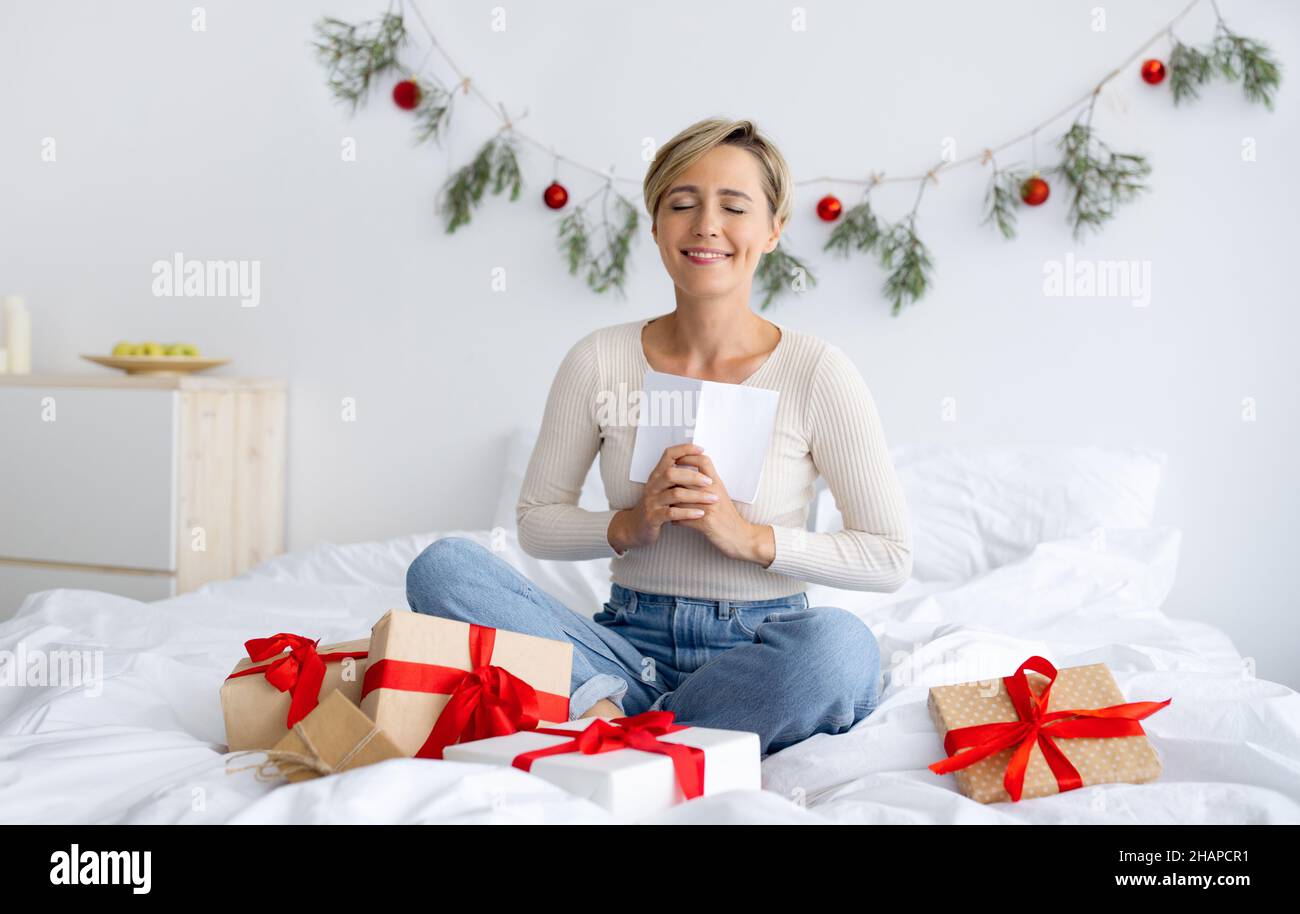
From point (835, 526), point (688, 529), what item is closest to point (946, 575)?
point (835, 526)

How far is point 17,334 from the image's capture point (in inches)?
116

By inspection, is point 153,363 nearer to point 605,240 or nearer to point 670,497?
point 605,240

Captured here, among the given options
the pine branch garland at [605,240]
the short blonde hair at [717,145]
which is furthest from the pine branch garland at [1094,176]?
the short blonde hair at [717,145]

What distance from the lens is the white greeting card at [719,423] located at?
4.44 ft

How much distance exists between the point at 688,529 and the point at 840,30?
1575 millimetres

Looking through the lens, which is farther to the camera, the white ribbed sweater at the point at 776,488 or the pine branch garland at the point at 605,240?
the pine branch garland at the point at 605,240

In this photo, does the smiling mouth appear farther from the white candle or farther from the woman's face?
the white candle

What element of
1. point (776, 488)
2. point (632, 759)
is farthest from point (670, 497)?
point (632, 759)

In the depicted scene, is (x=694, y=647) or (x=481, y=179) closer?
(x=694, y=647)

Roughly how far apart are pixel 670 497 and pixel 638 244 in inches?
57.3

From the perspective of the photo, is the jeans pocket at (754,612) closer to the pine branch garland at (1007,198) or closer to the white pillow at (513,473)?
the white pillow at (513,473)

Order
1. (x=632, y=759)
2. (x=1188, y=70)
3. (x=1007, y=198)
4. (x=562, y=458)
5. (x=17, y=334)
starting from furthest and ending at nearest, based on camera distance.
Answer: (x=17, y=334) < (x=1007, y=198) < (x=1188, y=70) < (x=562, y=458) < (x=632, y=759)
